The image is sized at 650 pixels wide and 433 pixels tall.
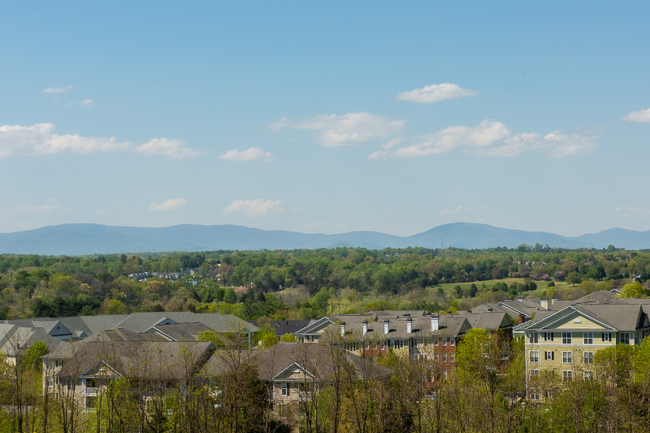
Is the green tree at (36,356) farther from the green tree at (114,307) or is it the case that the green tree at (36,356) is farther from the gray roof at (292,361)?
the green tree at (114,307)

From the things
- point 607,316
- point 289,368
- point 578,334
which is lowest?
point 289,368

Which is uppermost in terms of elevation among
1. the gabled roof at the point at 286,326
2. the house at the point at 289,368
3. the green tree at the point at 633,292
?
the green tree at the point at 633,292

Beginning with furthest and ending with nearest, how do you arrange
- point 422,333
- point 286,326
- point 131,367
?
point 286,326 → point 422,333 → point 131,367

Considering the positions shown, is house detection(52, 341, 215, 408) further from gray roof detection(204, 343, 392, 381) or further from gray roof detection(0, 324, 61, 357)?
gray roof detection(0, 324, 61, 357)

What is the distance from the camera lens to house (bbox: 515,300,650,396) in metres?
59.9

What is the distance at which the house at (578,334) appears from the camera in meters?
59.9

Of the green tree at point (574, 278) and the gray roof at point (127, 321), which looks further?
the green tree at point (574, 278)

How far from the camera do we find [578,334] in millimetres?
61156

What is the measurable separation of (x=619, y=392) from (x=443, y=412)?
10.6 meters

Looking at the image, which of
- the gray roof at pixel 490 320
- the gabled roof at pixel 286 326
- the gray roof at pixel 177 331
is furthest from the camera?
the gabled roof at pixel 286 326

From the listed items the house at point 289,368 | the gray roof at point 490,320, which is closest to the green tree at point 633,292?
the gray roof at point 490,320

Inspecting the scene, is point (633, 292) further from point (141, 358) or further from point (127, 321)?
point (127, 321)

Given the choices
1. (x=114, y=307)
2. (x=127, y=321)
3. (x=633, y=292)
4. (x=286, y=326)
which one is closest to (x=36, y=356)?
(x=127, y=321)

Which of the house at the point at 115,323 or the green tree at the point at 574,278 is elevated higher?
the green tree at the point at 574,278
